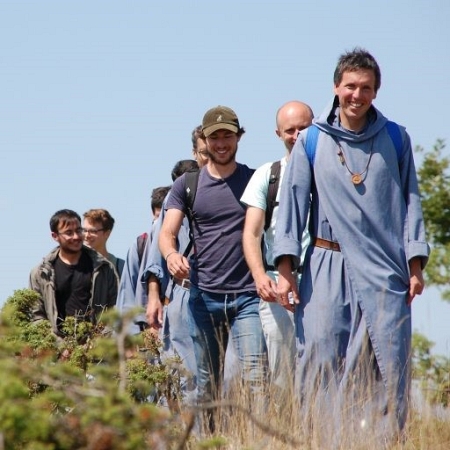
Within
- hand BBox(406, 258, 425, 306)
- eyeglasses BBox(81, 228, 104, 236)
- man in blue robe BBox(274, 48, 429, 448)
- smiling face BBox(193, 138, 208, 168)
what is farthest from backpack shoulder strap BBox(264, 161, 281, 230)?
eyeglasses BBox(81, 228, 104, 236)

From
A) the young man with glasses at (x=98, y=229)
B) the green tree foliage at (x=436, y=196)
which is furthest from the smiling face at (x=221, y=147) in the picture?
the green tree foliage at (x=436, y=196)

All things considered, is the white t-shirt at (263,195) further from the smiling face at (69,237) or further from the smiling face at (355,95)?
the smiling face at (69,237)

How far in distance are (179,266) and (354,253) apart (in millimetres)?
1294

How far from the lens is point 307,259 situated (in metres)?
7.37

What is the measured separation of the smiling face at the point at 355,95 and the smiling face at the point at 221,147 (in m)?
1.39

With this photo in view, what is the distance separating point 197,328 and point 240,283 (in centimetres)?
44

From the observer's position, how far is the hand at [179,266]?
8012 millimetres

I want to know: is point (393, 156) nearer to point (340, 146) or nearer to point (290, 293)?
point (340, 146)

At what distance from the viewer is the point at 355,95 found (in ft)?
23.7

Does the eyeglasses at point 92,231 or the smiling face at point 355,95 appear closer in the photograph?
the smiling face at point 355,95

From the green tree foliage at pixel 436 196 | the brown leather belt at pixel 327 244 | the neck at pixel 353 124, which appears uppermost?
the green tree foliage at pixel 436 196

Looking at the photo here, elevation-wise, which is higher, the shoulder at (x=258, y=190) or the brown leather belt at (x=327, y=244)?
the shoulder at (x=258, y=190)

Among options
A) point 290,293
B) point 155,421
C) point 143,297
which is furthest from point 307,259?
point 155,421

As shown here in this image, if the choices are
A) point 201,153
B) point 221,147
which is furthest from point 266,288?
point 201,153
